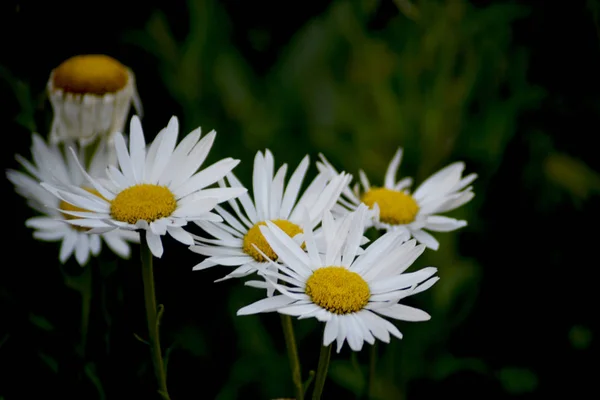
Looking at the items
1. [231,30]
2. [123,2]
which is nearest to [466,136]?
[231,30]

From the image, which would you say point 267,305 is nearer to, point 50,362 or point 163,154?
point 163,154

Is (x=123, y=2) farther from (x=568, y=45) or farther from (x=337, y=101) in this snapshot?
(x=568, y=45)

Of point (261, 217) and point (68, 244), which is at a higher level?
point (261, 217)

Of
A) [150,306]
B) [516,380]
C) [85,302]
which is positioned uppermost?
[150,306]

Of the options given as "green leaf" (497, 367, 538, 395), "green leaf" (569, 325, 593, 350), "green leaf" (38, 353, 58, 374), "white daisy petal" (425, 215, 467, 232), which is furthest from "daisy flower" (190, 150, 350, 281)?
"green leaf" (569, 325, 593, 350)

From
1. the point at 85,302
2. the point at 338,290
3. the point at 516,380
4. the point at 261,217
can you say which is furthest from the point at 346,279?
the point at 516,380

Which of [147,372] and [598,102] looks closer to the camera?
[147,372]

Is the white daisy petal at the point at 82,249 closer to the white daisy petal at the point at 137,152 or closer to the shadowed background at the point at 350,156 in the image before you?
the shadowed background at the point at 350,156
